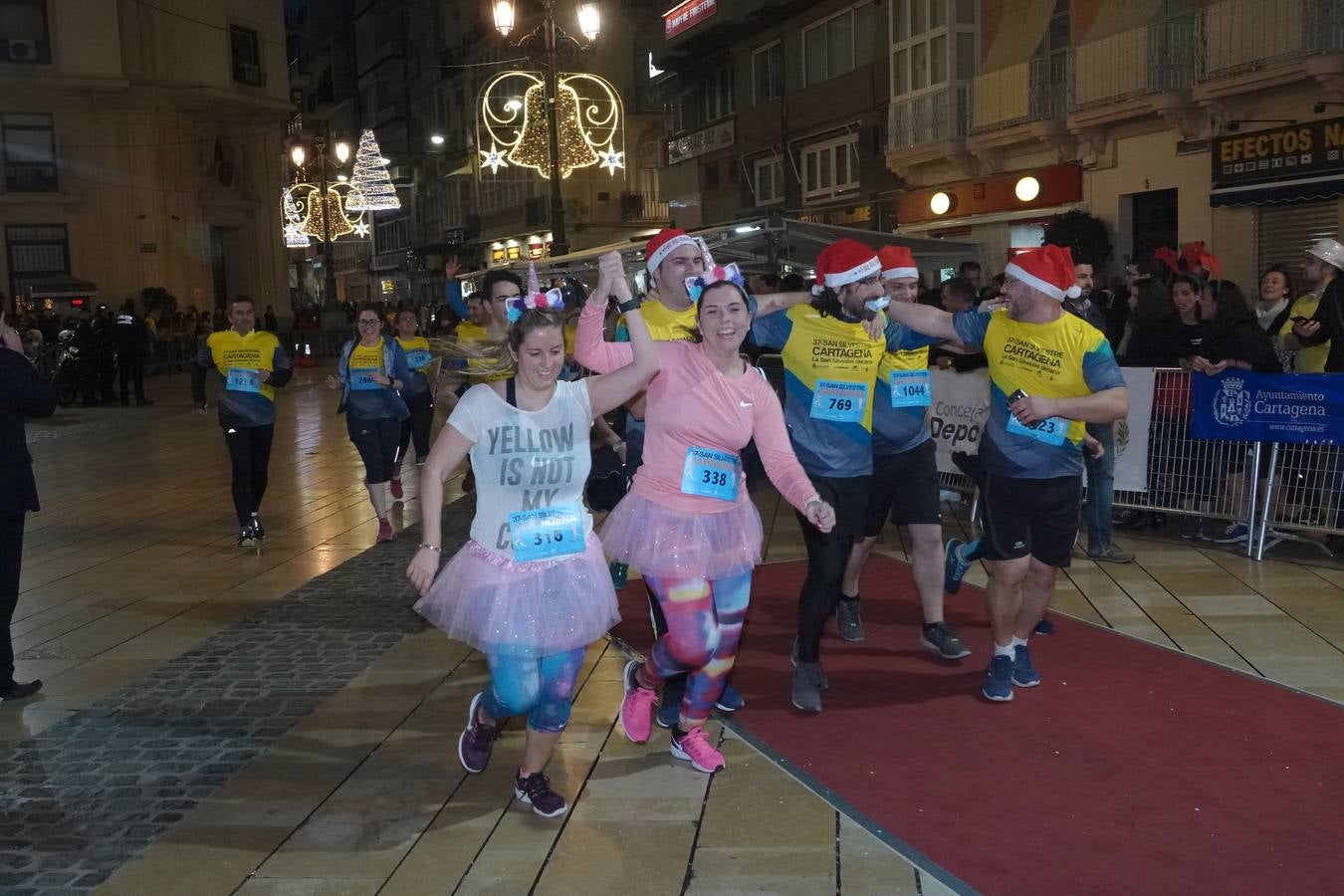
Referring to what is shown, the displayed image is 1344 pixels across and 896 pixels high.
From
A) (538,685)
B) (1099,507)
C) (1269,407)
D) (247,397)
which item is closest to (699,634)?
(538,685)

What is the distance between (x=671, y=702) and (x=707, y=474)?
1129 millimetres

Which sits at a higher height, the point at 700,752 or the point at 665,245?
the point at 665,245

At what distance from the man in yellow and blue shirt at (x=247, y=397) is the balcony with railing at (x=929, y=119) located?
1662 cm

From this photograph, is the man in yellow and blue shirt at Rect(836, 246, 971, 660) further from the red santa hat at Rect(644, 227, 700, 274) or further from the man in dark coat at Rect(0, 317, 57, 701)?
the man in dark coat at Rect(0, 317, 57, 701)

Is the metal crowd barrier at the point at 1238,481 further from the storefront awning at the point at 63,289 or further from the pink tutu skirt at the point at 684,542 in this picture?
the storefront awning at the point at 63,289

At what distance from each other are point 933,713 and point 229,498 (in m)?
8.84

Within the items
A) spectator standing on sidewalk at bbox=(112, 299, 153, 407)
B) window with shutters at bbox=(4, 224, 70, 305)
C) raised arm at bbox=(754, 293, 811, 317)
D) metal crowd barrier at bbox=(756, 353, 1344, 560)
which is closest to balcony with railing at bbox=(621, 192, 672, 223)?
window with shutters at bbox=(4, 224, 70, 305)

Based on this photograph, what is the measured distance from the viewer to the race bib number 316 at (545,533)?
169 inches

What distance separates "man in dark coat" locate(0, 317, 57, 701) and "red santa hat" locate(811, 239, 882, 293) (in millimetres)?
3692

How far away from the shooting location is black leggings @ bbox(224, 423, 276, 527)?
379 inches

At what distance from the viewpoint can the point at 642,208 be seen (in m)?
47.6

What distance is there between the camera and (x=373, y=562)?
907 cm

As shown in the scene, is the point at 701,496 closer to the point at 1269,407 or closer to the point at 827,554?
the point at 827,554

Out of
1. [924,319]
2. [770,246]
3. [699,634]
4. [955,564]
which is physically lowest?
[955,564]
